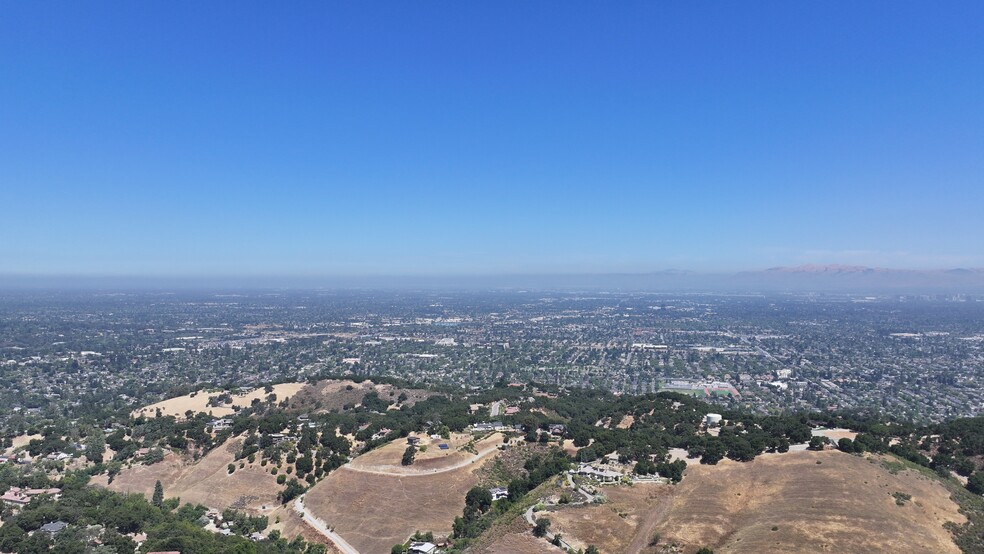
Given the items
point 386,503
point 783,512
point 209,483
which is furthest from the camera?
point 209,483

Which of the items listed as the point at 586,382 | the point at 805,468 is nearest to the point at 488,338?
the point at 586,382

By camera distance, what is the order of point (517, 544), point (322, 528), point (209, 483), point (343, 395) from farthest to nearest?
point (343, 395)
point (209, 483)
point (322, 528)
point (517, 544)

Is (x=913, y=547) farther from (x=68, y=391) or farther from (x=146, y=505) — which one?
(x=68, y=391)

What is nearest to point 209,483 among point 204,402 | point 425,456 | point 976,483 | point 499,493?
point 425,456

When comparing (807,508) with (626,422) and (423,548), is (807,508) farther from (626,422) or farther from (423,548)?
(626,422)

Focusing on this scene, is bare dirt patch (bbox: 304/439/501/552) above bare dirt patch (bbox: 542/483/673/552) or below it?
below

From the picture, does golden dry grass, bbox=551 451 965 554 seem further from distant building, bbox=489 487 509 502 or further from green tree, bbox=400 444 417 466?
green tree, bbox=400 444 417 466

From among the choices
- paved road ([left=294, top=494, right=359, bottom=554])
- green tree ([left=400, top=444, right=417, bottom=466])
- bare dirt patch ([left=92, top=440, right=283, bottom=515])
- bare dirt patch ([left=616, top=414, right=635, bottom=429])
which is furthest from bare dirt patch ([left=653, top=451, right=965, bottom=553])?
bare dirt patch ([left=92, top=440, right=283, bottom=515])

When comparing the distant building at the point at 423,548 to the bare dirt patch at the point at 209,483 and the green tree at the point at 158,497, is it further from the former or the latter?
the green tree at the point at 158,497
